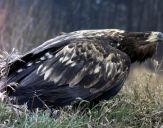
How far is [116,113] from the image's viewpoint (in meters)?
6.33

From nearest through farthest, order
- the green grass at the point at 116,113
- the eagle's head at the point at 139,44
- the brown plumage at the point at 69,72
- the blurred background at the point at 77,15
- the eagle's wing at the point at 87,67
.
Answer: the green grass at the point at 116,113
the brown plumage at the point at 69,72
the eagle's wing at the point at 87,67
the eagle's head at the point at 139,44
the blurred background at the point at 77,15

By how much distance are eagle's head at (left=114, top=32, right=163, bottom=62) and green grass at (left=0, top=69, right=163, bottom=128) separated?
0.24m

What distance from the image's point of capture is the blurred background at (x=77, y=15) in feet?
30.8

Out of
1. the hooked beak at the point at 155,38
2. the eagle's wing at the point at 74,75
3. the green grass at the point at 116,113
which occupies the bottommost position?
the green grass at the point at 116,113

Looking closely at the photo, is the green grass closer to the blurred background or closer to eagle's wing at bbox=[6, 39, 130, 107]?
eagle's wing at bbox=[6, 39, 130, 107]

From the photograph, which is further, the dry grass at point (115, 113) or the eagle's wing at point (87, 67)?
the eagle's wing at point (87, 67)

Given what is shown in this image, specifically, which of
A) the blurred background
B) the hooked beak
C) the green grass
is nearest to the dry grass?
the green grass

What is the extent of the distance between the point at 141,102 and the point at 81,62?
0.76 m

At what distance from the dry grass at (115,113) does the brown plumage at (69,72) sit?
6.1 inches

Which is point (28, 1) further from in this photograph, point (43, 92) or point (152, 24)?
point (43, 92)

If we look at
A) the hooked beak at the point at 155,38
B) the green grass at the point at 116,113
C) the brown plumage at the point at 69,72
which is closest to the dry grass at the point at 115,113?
the green grass at the point at 116,113

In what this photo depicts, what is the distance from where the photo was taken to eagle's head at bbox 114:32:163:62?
6.84m

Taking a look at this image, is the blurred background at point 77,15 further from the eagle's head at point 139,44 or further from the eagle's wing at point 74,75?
the eagle's wing at point 74,75

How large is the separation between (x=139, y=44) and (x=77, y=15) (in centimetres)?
300
